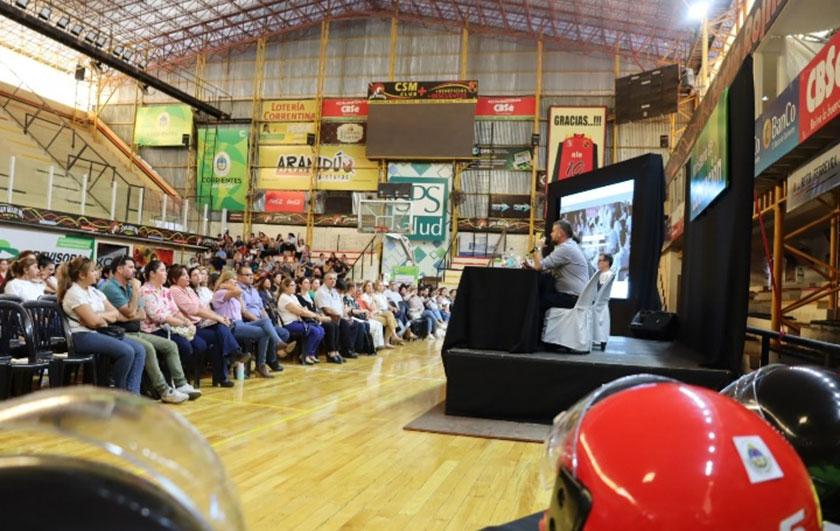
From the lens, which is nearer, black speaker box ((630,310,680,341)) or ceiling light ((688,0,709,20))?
black speaker box ((630,310,680,341))

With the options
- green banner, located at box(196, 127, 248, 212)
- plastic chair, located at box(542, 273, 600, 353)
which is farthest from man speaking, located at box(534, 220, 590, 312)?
green banner, located at box(196, 127, 248, 212)

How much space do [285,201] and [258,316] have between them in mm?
14648

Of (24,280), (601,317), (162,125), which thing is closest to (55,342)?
(24,280)

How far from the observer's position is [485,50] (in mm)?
20156

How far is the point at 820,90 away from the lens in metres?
5.32

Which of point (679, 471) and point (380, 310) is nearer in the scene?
point (679, 471)

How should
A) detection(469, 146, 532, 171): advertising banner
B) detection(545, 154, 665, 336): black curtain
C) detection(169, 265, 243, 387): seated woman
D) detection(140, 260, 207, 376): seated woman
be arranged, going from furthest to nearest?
detection(469, 146, 532, 171): advertising banner → detection(545, 154, 665, 336): black curtain → detection(169, 265, 243, 387): seated woman → detection(140, 260, 207, 376): seated woman

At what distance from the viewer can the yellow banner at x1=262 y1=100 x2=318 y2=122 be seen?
20594mm

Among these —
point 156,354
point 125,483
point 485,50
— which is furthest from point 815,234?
point 485,50

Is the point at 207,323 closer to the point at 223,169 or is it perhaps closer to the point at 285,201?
the point at 285,201

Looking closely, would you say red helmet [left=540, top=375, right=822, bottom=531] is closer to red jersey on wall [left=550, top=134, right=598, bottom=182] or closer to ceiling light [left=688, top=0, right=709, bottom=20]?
ceiling light [left=688, top=0, right=709, bottom=20]

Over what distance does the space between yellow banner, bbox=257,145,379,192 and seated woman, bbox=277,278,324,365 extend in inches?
511

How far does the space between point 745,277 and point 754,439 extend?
108 inches

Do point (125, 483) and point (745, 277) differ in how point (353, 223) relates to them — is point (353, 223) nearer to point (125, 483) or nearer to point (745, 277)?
point (745, 277)
